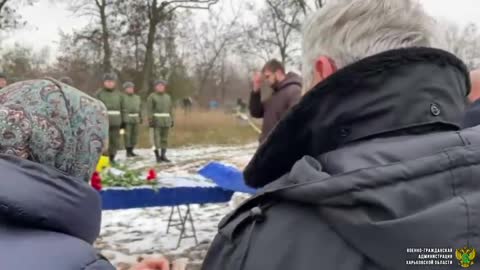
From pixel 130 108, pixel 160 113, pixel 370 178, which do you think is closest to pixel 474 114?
pixel 370 178

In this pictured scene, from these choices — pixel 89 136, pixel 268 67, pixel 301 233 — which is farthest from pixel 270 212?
pixel 268 67

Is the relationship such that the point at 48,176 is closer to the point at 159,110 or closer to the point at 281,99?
the point at 281,99

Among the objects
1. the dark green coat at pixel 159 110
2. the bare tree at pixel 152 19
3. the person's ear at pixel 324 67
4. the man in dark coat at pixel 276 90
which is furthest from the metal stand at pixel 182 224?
the bare tree at pixel 152 19

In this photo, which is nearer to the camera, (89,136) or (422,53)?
(422,53)

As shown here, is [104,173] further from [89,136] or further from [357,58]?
[357,58]

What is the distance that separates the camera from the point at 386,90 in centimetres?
96

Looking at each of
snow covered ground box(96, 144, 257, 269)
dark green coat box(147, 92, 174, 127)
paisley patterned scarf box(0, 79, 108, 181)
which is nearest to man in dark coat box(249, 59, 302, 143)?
snow covered ground box(96, 144, 257, 269)

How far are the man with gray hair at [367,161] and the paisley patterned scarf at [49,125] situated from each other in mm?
530

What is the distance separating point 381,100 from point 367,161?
129 millimetres

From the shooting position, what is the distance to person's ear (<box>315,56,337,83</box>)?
1056 millimetres

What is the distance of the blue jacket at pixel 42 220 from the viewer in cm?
103

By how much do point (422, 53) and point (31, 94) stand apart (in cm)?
97

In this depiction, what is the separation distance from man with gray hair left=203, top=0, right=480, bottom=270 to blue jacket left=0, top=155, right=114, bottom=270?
1.04ft
